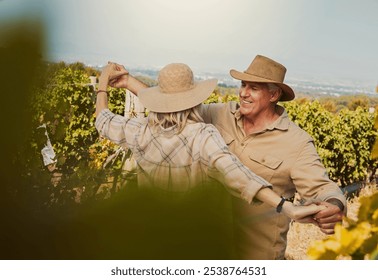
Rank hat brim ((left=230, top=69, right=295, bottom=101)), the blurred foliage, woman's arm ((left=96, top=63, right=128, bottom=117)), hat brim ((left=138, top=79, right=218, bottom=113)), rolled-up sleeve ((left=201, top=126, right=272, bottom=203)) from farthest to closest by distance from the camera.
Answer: hat brim ((left=230, top=69, right=295, bottom=101)) < woman's arm ((left=96, top=63, right=128, bottom=117)) < hat brim ((left=138, top=79, right=218, bottom=113)) < rolled-up sleeve ((left=201, top=126, right=272, bottom=203)) < the blurred foliage

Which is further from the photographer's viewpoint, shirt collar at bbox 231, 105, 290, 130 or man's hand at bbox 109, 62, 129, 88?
shirt collar at bbox 231, 105, 290, 130

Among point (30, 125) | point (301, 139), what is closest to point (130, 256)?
point (30, 125)

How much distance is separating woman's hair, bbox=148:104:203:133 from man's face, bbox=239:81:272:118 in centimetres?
27

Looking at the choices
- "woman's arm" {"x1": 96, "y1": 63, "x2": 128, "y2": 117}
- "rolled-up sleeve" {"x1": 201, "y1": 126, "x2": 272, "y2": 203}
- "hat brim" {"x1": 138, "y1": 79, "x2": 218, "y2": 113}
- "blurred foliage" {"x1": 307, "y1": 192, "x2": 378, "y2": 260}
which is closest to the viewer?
"blurred foliage" {"x1": 307, "y1": 192, "x2": 378, "y2": 260}

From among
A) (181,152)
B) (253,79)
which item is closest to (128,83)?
(181,152)

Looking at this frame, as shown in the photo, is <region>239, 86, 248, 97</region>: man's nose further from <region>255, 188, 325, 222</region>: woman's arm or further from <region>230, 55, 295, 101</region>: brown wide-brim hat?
<region>255, 188, 325, 222</region>: woman's arm

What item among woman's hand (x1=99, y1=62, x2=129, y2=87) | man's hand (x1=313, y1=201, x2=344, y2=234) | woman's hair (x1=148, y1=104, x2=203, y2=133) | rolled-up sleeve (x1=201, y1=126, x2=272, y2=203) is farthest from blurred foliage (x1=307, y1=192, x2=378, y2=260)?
woman's hand (x1=99, y1=62, x2=129, y2=87)

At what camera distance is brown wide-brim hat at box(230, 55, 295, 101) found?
171 cm

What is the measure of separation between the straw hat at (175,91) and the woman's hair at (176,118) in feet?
0.10

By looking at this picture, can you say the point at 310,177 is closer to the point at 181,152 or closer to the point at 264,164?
the point at 264,164

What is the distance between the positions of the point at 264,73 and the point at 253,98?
0.31ft

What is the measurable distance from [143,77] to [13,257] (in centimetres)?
72

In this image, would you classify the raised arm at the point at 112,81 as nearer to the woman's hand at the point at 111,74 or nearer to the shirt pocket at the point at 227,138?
the woman's hand at the point at 111,74

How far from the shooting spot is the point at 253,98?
1751mm
